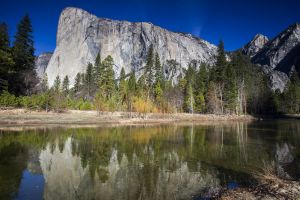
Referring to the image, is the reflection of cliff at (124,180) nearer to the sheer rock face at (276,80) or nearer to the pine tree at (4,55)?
the pine tree at (4,55)

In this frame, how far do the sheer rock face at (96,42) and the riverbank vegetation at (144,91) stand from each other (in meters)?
47.1

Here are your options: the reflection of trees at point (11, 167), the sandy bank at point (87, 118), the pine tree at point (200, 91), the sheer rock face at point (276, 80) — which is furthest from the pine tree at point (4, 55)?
the sheer rock face at point (276, 80)

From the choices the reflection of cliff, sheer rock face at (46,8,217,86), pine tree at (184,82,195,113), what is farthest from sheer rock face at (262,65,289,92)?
the reflection of cliff

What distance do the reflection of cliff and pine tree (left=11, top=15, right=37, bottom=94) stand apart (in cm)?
4706

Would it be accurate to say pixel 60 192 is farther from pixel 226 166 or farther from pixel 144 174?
pixel 226 166

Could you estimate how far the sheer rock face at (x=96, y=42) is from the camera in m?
168

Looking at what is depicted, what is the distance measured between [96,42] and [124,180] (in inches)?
6515

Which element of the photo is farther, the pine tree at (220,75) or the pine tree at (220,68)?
the pine tree at (220,68)

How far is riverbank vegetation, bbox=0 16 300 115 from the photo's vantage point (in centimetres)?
6012

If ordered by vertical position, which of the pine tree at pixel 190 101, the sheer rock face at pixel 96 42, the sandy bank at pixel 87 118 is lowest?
the sandy bank at pixel 87 118

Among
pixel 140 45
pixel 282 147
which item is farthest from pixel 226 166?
pixel 140 45

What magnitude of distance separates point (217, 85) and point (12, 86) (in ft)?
198

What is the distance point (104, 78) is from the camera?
286 feet

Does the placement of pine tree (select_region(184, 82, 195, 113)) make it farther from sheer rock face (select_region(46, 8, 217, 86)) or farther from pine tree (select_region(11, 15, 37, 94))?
sheer rock face (select_region(46, 8, 217, 86))
